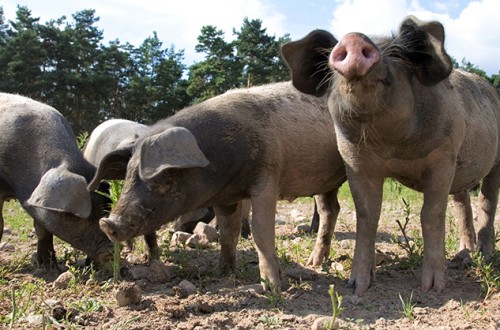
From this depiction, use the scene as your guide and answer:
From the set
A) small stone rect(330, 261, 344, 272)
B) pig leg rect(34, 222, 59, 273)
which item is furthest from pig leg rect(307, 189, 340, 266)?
pig leg rect(34, 222, 59, 273)

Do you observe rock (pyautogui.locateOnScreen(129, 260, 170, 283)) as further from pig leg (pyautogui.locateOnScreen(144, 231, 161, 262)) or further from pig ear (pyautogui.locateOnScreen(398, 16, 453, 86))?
pig ear (pyautogui.locateOnScreen(398, 16, 453, 86))

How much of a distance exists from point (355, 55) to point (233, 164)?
1.62 m

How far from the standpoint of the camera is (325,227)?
5465 millimetres

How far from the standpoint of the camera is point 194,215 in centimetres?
711

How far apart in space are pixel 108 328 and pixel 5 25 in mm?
33754

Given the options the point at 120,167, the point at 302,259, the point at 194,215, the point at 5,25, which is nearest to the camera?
the point at 120,167

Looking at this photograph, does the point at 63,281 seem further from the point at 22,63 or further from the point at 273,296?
the point at 22,63

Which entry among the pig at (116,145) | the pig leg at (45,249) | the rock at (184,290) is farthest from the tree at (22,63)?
the rock at (184,290)

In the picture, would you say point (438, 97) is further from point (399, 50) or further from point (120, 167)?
point (120, 167)

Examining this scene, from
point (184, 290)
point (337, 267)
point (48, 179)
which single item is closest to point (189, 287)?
point (184, 290)

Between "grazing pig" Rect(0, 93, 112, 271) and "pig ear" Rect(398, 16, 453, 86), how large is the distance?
284 centimetres

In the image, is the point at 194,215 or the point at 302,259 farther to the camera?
the point at 194,215

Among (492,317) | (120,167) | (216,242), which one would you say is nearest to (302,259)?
(216,242)

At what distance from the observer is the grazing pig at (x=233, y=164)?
3.96 metres
